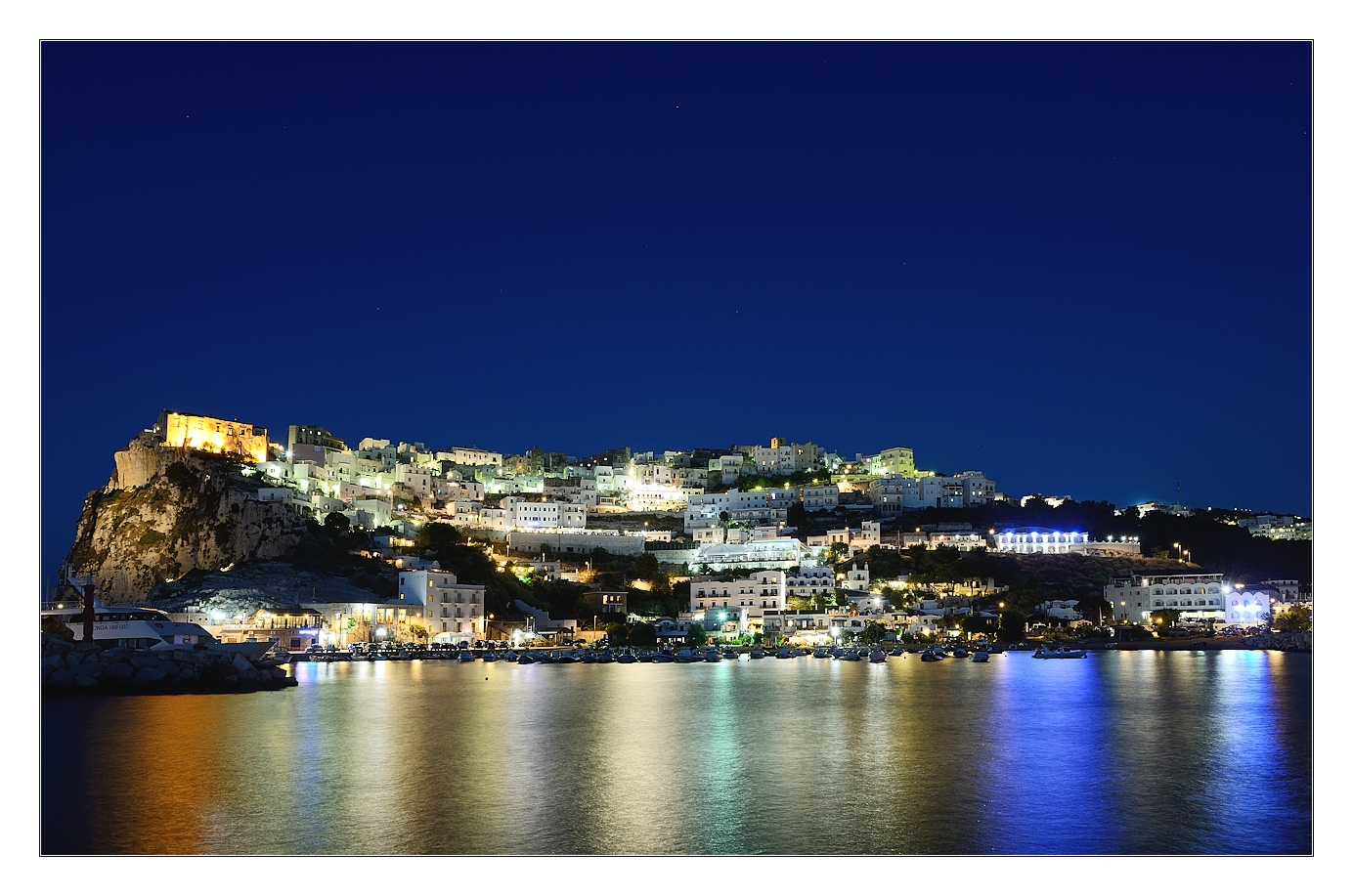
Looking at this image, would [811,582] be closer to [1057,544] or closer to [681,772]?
[1057,544]

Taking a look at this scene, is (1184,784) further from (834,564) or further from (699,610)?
(834,564)

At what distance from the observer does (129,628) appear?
21.6m

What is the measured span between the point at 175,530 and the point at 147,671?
18048 mm

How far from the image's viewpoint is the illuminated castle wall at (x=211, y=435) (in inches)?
1604

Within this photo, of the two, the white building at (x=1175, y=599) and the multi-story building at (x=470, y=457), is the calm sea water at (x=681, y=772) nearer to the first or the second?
the white building at (x=1175, y=599)

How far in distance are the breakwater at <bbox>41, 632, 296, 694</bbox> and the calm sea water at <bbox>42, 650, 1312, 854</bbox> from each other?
1.01 metres

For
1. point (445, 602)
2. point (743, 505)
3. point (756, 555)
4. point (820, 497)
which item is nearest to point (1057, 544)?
point (820, 497)

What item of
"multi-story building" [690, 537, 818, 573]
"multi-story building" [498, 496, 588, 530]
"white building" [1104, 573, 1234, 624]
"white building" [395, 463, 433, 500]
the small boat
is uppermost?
"white building" [395, 463, 433, 500]

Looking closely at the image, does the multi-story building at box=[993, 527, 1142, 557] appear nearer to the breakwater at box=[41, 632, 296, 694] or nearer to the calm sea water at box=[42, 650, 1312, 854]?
the calm sea water at box=[42, 650, 1312, 854]

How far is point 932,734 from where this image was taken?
12.3 metres

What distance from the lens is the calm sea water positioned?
713 cm

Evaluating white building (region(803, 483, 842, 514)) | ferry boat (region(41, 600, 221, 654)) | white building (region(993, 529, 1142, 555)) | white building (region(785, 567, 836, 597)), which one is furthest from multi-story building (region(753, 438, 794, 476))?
ferry boat (region(41, 600, 221, 654))

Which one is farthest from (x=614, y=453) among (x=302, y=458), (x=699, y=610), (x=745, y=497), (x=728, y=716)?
(x=728, y=716)

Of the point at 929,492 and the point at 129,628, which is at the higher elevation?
the point at 929,492
